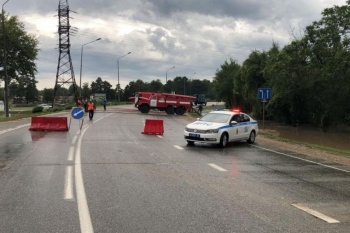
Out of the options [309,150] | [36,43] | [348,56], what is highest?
[36,43]

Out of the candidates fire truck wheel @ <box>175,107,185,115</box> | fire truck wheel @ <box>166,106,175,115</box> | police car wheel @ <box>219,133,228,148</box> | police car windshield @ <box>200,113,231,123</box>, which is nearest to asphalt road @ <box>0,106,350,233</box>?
police car wheel @ <box>219,133,228,148</box>

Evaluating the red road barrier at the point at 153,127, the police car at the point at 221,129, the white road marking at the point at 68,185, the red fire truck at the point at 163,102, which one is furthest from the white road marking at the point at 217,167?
the red fire truck at the point at 163,102

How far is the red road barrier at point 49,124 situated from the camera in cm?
2286

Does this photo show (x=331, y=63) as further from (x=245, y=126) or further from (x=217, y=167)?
(x=217, y=167)

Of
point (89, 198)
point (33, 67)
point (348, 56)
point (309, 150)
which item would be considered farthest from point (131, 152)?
point (33, 67)

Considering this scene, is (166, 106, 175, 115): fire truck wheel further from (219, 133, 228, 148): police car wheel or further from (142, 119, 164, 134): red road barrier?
(219, 133, 228, 148): police car wheel

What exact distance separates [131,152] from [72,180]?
5.43 meters

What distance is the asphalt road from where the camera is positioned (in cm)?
586

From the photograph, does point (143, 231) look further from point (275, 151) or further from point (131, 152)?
point (275, 151)

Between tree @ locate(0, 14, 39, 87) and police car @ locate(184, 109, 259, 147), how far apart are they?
1599 inches

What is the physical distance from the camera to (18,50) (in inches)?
2099

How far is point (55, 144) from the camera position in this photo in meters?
16.0

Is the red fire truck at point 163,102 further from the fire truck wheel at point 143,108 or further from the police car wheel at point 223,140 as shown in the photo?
the police car wheel at point 223,140

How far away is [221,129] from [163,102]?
31.1m
